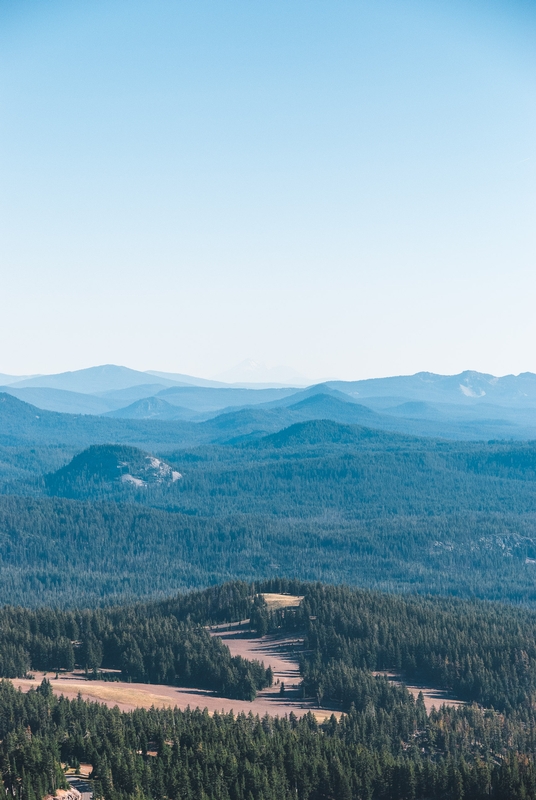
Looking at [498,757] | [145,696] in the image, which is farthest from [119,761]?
[498,757]

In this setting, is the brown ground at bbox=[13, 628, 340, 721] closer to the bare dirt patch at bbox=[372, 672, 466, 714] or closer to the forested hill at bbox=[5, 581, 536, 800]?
the forested hill at bbox=[5, 581, 536, 800]

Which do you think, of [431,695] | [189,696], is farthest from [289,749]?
[431,695]

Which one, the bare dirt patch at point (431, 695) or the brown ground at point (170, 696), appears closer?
the brown ground at point (170, 696)

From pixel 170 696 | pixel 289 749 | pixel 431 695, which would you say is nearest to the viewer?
pixel 289 749

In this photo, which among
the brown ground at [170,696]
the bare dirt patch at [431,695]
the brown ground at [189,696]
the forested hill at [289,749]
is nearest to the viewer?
the forested hill at [289,749]

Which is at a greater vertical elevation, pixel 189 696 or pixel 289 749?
pixel 289 749

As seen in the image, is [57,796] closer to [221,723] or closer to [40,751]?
[40,751]

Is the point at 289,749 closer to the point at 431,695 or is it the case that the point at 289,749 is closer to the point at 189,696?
the point at 189,696

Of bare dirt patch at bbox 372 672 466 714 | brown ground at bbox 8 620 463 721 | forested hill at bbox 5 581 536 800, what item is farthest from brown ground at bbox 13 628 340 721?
bare dirt patch at bbox 372 672 466 714

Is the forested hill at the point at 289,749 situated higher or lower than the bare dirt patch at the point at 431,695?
higher

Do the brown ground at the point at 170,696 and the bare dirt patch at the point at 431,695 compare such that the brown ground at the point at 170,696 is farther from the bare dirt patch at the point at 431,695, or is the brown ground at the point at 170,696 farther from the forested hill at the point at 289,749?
the bare dirt patch at the point at 431,695

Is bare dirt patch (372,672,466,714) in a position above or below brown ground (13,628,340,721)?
below

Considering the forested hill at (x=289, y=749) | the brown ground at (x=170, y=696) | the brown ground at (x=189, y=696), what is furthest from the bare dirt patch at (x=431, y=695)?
the brown ground at (x=170, y=696)
